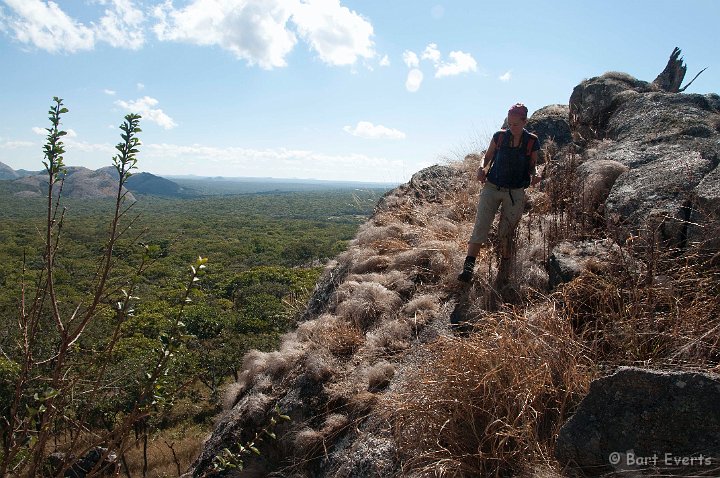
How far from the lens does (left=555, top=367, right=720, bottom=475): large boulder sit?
7.03ft

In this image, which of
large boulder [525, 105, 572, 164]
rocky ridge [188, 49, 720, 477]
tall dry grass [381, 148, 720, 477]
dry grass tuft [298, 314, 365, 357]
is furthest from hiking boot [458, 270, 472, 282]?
large boulder [525, 105, 572, 164]

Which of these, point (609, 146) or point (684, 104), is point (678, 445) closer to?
point (609, 146)

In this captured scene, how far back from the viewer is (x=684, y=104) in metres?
7.63

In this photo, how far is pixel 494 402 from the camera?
2.82 meters

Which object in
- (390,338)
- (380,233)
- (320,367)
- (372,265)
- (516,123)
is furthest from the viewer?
(380,233)

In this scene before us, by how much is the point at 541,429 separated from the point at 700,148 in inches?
187

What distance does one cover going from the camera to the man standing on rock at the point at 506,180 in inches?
196

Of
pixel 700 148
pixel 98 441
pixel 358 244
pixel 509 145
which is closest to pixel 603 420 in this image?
pixel 98 441

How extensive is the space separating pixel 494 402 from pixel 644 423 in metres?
0.80

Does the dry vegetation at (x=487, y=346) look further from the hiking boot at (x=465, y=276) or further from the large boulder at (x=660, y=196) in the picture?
the large boulder at (x=660, y=196)

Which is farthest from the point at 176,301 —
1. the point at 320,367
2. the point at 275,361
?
the point at 275,361

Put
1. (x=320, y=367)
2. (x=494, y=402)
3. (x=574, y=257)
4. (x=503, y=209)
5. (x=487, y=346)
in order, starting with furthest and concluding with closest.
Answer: (x=503, y=209) → (x=320, y=367) → (x=574, y=257) → (x=487, y=346) → (x=494, y=402)

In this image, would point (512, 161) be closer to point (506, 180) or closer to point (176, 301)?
point (506, 180)

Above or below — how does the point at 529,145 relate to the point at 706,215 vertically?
above
